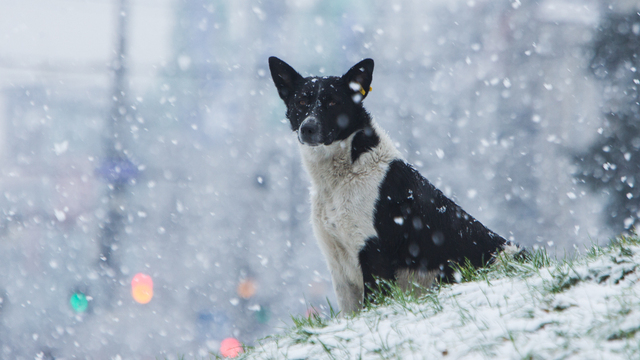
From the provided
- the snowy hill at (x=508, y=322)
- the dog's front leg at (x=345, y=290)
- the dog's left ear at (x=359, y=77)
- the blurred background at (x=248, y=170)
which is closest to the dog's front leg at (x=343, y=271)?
the dog's front leg at (x=345, y=290)

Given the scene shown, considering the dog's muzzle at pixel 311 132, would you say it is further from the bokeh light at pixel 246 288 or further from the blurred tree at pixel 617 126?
the bokeh light at pixel 246 288

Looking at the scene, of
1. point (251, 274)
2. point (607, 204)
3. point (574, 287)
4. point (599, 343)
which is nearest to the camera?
point (599, 343)

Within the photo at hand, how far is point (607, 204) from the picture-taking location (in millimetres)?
10141

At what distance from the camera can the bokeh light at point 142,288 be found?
1177cm

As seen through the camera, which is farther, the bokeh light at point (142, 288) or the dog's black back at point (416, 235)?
the bokeh light at point (142, 288)

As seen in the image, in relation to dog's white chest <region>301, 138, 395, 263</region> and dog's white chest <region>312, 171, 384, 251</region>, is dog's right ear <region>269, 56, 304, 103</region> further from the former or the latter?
dog's white chest <region>312, 171, 384, 251</region>

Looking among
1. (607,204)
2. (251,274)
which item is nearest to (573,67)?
(607,204)

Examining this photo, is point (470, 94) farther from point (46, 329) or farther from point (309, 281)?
point (46, 329)

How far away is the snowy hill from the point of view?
4.72 ft

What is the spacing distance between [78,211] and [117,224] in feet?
4.23

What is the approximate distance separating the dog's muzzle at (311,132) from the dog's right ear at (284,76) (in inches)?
19.7

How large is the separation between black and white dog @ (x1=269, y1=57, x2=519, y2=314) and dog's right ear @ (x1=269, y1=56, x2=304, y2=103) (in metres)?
0.25

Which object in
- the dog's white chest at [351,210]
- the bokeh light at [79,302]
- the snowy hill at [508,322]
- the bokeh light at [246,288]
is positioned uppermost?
the bokeh light at [79,302]

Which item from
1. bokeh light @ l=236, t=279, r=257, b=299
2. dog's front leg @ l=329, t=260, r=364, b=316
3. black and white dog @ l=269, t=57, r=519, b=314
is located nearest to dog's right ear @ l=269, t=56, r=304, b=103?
black and white dog @ l=269, t=57, r=519, b=314
